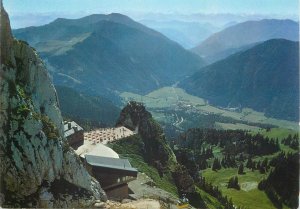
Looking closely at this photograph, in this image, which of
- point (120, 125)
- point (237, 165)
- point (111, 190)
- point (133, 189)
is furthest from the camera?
point (237, 165)

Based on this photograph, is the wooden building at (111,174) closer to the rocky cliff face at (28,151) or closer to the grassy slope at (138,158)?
the rocky cliff face at (28,151)

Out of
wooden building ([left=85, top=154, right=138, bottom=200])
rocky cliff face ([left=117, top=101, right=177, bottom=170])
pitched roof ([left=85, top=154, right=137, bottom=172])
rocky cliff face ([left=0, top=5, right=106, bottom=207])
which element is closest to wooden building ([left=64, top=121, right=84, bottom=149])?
pitched roof ([left=85, top=154, right=137, bottom=172])

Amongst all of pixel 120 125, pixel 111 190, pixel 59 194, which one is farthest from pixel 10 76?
pixel 120 125

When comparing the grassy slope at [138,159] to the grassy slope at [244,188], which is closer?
the grassy slope at [138,159]

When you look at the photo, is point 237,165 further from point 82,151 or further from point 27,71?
point 27,71

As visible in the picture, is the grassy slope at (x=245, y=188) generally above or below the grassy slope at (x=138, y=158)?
below

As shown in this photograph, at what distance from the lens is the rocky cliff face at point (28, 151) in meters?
39.6

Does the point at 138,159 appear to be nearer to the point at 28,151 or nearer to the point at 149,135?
the point at 149,135

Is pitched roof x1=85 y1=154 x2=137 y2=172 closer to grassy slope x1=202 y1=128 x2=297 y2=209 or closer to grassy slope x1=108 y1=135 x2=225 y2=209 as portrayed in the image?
grassy slope x1=108 y1=135 x2=225 y2=209

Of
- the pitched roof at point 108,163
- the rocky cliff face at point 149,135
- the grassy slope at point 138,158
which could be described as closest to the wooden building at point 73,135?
the grassy slope at point 138,158

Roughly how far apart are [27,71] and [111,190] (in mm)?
21087

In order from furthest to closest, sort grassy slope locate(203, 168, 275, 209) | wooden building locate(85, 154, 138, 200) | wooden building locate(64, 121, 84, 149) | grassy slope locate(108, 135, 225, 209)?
grassy slope locate(203, 168, 275, 209) → grassy slope locate(108, 135, 225, 209) → wooden building locate(64, 121, 84, 149) → wooden building locate(85, 154, 138, 200)

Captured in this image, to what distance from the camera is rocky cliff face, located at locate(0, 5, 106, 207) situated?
3962 centimetres

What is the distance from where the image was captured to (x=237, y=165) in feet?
650
